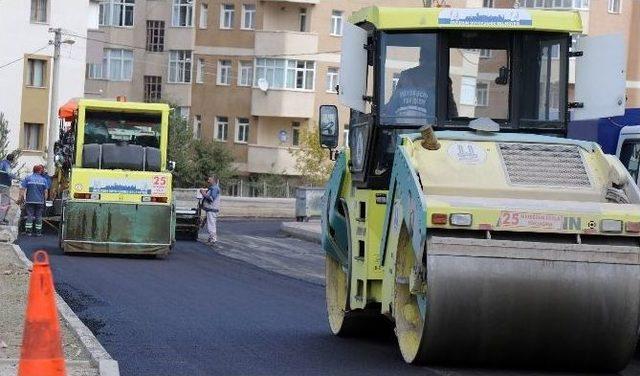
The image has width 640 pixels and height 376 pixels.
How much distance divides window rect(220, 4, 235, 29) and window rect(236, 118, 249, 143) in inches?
168

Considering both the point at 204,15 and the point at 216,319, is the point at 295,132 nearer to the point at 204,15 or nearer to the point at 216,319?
the point at 204,15

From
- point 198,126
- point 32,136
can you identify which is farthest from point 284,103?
point 32,136

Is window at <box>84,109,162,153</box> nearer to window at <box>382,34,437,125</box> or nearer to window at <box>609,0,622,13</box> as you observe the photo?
window at <box>382,34,437,125</box>

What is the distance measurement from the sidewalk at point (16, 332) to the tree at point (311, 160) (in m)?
43.4

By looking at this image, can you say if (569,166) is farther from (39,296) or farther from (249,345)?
(39,296)

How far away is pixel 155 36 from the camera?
239 feet

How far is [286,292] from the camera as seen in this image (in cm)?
2019

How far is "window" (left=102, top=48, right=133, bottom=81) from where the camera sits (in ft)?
239

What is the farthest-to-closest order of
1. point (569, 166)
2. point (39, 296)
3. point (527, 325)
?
point (569, 166), point (527, 325), point (39, 296)

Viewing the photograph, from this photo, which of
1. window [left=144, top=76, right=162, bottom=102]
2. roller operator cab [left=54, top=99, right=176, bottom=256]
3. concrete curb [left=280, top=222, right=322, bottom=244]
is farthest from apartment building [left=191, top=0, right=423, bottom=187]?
roller operator cab [left=54, top=99, right=176, bottom=256]

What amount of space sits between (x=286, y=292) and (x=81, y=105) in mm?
10453

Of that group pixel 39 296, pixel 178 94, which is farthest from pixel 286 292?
pixel 178 94

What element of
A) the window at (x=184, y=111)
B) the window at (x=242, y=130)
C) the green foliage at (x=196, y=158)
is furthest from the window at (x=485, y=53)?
the window at (x=184, y=111)

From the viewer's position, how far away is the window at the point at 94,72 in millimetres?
72938
